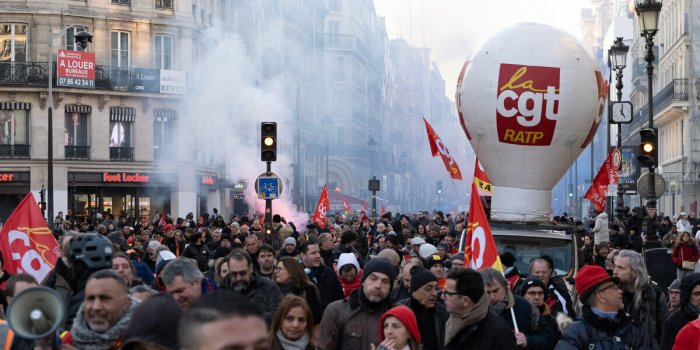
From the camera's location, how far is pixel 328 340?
859 centimetres

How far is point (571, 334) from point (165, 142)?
46266 millimetres

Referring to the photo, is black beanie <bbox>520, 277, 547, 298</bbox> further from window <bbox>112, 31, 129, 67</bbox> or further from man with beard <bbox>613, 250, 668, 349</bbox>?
window <bbox>112, 31, 129, 67</bbox>

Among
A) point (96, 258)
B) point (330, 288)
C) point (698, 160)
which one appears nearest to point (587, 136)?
point (330, 288)

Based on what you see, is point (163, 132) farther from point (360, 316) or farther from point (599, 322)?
point (599, 322)

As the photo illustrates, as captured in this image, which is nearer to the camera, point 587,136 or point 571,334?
point 571,334

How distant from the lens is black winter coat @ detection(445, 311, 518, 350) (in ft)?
24.0

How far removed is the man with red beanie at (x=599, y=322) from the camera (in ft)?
23.7

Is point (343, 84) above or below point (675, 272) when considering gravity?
above

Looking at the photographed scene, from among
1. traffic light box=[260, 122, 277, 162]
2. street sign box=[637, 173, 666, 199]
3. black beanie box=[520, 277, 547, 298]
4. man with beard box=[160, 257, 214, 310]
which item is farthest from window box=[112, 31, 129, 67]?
man with beard box=[160, 257, 214, 310]

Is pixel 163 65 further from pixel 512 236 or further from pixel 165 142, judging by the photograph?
pixel 512 236

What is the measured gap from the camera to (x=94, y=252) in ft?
22.1

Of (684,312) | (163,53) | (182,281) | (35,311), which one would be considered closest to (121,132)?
(163,53)

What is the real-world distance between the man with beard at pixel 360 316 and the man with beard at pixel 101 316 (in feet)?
10.4

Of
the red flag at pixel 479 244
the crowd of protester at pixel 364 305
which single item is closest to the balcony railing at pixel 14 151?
the crowd of protester at pixel 364 305
